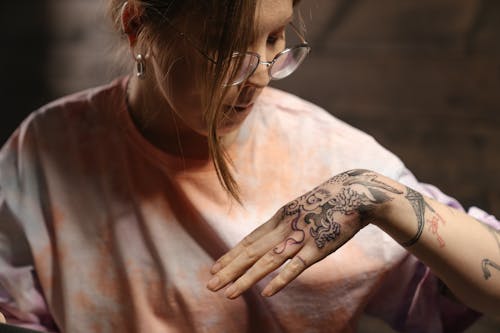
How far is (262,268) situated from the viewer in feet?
2.86

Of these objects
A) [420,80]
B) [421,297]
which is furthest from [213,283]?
[420,80]

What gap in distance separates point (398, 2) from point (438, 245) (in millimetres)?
728

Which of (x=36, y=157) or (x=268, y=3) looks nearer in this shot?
(x=268, y=3)

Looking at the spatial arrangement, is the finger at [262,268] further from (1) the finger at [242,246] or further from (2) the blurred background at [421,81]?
(2) the blurred background at [421,81]

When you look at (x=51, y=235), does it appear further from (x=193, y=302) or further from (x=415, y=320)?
→ (x=415, y=320)

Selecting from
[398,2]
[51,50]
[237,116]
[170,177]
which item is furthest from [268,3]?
[51,50]

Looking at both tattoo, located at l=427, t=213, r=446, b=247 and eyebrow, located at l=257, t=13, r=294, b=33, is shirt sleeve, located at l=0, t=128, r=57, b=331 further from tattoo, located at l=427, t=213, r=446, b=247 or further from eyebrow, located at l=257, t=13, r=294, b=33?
tattoo, located at l=427, t=213, r=446, b=247

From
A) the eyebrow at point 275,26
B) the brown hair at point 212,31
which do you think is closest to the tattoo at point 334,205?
the brown hair at point 212,31

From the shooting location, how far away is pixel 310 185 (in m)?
1.15

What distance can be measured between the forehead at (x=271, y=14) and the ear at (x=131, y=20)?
0.17 meters

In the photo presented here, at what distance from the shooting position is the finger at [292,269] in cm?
86

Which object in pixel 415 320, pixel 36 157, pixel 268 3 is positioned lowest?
pixel 415 320

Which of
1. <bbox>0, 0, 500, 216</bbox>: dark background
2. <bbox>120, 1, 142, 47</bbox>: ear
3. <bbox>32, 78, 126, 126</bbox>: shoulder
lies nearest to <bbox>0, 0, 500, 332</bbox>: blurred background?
<bbox>0, 0, 500, 216</bbox>: dark background

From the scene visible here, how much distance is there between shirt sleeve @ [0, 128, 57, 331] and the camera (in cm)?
112
